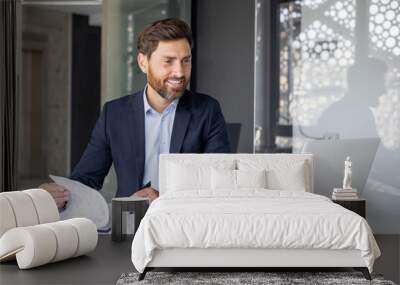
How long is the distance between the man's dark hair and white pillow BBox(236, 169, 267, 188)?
163 cm

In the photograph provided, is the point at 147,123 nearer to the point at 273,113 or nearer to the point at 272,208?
the point at 273,113

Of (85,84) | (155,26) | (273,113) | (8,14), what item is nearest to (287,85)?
(273,113)

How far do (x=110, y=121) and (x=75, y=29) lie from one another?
101 cm

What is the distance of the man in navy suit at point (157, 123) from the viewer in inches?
288

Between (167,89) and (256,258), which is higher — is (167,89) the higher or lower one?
the higher one

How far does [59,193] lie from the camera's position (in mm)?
7438

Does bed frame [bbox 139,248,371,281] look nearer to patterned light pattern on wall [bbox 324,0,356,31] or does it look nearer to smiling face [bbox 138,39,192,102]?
smiling face [bbox 138,39,192,102]

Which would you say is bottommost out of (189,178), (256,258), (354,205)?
(256,258)

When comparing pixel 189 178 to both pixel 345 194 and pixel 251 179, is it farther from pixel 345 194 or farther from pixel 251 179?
pixel 345 194

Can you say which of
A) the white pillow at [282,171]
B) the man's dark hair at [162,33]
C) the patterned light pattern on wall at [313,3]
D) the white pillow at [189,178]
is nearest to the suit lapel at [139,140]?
the man's dark hair at [162,33]

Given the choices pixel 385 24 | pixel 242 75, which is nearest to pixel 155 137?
pixel 242 75

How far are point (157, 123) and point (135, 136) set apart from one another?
0.23 m

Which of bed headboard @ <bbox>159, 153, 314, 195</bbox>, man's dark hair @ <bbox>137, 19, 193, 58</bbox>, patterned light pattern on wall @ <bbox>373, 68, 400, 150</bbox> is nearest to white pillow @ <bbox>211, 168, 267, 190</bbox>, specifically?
bed headboard @ <bbox>159, 153, 314, 195</bbox>

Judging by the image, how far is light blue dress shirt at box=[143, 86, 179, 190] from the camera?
7.37 meters
